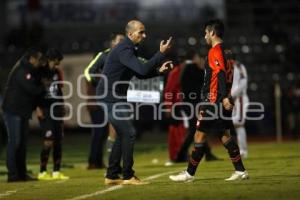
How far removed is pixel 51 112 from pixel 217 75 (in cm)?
415

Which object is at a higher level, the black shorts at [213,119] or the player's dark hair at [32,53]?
the player's dark hair at [32,53]

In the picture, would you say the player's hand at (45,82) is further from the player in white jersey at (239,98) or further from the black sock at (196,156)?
the player in white jersey at (239,98)

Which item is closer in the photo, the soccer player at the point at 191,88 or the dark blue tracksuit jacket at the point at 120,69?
the dark blue tracksuit jacket at the point at 120,69

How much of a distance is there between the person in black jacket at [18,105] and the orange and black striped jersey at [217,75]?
3493mm

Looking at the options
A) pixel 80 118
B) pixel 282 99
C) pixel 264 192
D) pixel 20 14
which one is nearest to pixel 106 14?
pixel 20 14

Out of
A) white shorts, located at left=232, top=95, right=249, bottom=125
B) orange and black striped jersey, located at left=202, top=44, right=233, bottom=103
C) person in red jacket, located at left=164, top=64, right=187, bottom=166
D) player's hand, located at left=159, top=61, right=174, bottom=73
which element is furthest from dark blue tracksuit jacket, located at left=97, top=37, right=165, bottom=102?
white shorts, located at left=232, top=95, right=249, bottom=125

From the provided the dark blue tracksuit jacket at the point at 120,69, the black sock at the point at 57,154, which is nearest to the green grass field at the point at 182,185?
the black sock at the point at 57,154

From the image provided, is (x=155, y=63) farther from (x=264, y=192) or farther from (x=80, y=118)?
(x=80, y=118)

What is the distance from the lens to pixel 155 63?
38.1 feet

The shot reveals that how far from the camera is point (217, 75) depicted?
459 inches

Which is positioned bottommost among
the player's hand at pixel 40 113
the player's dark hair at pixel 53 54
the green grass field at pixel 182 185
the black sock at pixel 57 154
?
the green grass field at pixel 182 185

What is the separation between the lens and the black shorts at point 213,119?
38.4ft

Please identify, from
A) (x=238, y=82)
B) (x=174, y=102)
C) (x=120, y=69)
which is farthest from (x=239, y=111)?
(x=120, y=69)

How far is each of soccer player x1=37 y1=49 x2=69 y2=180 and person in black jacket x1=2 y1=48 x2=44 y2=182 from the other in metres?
0.26
